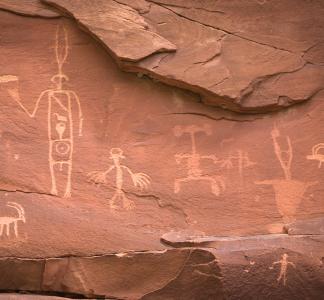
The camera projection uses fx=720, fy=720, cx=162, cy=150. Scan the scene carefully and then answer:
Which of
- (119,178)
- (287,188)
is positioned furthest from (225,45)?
(119,178)

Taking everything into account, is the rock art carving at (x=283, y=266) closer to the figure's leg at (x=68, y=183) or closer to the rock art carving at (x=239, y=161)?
the rock art carving at (x=239, y=161)

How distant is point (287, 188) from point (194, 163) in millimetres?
539

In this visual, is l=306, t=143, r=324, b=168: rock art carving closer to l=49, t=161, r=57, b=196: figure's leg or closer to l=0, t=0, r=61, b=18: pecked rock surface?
l=49, t=161, r=57, b=196: figure's leg

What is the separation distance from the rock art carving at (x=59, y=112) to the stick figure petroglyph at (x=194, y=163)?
23.0 inches

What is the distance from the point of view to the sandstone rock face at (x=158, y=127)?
12.3ft

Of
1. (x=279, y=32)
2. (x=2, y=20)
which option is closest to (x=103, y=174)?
(x=2, y=20)

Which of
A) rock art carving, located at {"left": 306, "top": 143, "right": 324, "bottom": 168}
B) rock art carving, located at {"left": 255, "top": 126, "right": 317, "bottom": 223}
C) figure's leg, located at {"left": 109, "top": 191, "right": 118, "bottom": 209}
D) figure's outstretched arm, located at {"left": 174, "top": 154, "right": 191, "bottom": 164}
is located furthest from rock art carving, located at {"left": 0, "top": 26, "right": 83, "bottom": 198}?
rock art carving, located at {"left": 306, "top": 143, "right": 324, "bottom": 168}

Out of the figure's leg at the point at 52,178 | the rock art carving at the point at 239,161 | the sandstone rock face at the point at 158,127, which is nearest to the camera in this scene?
the sandstone rock face at the point at 158,127

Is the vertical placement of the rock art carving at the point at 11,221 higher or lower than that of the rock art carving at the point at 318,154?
lower

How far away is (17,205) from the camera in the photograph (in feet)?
12.2

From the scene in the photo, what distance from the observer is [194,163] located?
13.4ft

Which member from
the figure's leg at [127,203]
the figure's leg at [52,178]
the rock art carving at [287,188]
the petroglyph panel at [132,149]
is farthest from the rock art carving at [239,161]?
the figure's leg at [52,178]

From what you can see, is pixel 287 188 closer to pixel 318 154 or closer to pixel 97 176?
pixel 318 154

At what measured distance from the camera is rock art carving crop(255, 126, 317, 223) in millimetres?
3979
